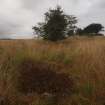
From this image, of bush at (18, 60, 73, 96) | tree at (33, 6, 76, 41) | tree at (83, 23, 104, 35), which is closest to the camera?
bush at (18, 60, 73, 96)

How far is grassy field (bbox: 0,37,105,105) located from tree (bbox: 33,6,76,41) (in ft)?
33.1

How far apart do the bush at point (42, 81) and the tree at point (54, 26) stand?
1149cm

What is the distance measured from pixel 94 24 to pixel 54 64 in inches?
1014

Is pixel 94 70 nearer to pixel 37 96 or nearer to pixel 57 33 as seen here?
pixel 37 96

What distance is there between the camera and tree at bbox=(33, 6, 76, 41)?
17258mm

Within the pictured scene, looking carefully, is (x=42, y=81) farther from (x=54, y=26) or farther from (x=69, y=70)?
(x=54, y=26)

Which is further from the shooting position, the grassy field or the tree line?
the tree line

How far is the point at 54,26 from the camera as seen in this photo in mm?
17422

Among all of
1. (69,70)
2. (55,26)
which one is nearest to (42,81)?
(69,70)

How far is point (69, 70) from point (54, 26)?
1201cm

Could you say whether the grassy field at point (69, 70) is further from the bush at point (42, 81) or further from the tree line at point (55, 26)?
the tree line at point (55, 26)

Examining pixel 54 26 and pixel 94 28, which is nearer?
pixel 54 26

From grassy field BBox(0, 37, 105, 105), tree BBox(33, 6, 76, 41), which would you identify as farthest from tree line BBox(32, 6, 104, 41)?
Answer: grassy field BBox(0, 37, 105, 105)

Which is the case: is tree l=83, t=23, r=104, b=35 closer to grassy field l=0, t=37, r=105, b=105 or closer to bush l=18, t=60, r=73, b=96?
grassy field l=0, t=37, r=105, b=105
